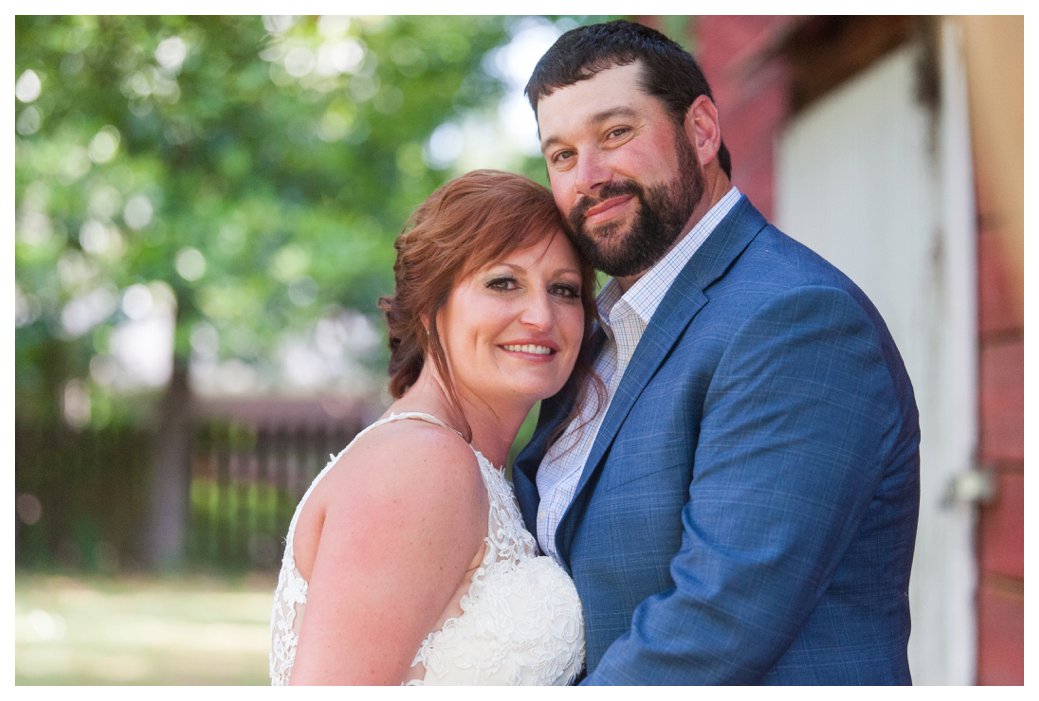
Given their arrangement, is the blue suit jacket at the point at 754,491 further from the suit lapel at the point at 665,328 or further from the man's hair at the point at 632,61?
the man's hair at the point at 632,61

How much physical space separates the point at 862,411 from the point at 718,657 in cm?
52

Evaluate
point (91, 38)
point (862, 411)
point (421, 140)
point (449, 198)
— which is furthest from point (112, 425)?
point (862, 411)

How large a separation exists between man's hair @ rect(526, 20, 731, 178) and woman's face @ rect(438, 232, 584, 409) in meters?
0.39

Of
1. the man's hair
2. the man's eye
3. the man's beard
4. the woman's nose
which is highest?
the man's hair

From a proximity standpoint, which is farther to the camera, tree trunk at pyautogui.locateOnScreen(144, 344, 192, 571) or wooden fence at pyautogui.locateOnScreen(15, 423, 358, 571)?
wooden fence at pyautogui.locateOnScreen(15, 423, 358, 571)

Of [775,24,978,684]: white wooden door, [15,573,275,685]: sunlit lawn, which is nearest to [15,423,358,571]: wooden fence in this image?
[15,573,275,685]: sunlit lawn

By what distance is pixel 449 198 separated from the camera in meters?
2.71

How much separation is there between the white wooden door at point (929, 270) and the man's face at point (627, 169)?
5.49ft

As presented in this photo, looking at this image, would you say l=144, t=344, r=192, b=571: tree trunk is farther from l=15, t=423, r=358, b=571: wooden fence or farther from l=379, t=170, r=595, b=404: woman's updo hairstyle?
l=379, t=170, r=595, b=404: woman's updo hairstyle

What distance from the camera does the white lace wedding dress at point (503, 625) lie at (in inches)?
94.0

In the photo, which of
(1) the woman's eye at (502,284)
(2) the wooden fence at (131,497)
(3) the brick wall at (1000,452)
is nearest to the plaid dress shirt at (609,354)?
(1) the woman's eye at (502,284)

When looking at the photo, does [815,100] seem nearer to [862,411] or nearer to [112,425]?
[862,411]

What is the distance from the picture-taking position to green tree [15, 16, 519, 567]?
28.3 ft

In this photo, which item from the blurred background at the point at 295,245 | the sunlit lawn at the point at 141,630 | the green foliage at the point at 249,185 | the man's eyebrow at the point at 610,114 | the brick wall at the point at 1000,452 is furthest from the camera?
the green foliage at the point at 249,185
